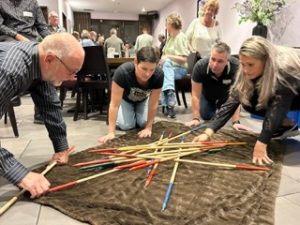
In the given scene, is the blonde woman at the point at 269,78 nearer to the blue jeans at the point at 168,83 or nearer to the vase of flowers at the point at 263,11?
the blue jeans at the point at 168,83

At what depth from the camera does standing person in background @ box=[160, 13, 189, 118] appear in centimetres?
309

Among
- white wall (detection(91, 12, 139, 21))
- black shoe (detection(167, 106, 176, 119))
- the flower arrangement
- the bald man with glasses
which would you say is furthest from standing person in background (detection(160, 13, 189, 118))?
white wall (detection(91, 12, 139, 21))

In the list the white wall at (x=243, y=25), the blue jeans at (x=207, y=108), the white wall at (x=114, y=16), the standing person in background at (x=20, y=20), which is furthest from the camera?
the white wall at (x=114, y=16)

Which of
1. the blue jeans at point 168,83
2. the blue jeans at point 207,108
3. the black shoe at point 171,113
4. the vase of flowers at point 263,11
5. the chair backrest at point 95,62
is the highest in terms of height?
the vase of flowers at point 263,11

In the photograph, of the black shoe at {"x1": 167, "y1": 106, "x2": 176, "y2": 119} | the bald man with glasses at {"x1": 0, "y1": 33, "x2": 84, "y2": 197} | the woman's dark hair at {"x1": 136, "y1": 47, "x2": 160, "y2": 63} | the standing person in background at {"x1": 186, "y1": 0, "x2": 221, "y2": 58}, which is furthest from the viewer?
the standing person in background at {"x1": 186, "y1": 0, "x2": 221, "y2": 58}

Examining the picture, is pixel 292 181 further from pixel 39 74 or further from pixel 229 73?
pixel 39 74

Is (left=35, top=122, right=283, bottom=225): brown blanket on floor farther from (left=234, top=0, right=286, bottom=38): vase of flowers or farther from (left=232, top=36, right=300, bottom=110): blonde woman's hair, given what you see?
(left=234, top=0, right=286, bottom=38): vase of flowers

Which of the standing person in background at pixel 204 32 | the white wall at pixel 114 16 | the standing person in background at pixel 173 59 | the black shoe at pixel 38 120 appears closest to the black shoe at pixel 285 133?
the standing person in background at pixel 173 59

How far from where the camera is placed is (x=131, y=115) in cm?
249

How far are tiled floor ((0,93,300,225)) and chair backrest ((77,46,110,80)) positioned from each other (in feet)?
1.52

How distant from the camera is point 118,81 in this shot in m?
2.13

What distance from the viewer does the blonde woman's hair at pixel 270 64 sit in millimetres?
1673

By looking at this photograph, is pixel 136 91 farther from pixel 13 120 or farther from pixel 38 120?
pixel 38 120

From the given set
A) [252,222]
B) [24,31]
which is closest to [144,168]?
[252,222]
